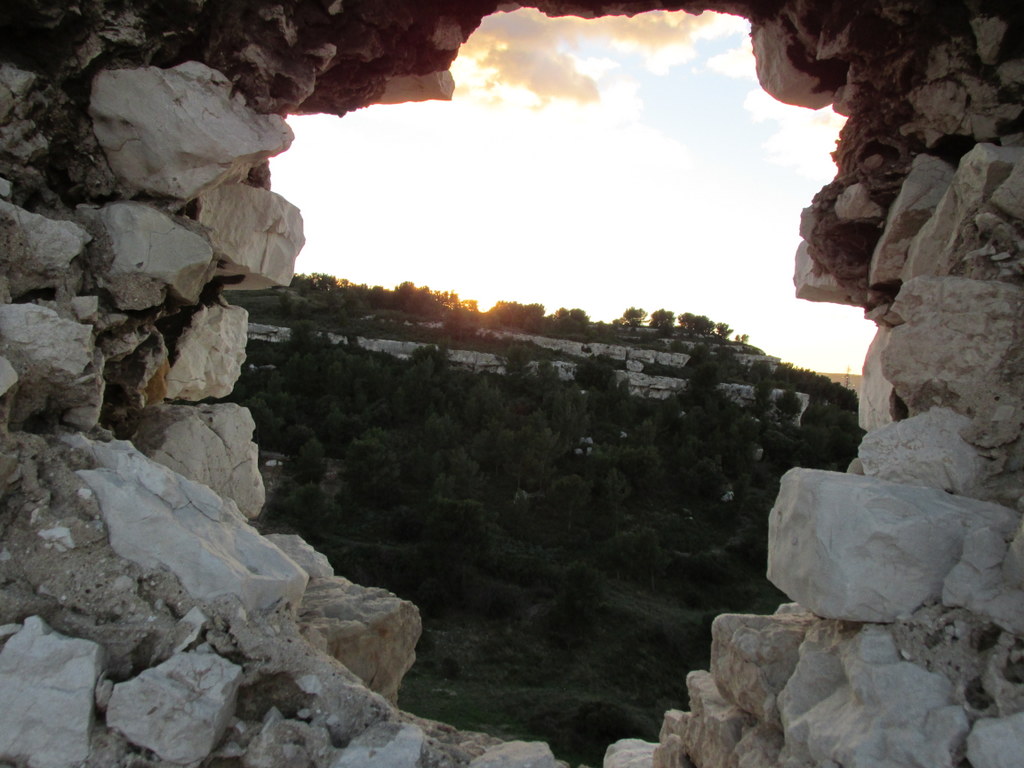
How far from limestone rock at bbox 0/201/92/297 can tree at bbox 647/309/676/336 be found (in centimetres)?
3668

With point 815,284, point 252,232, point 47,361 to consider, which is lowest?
point 47,361

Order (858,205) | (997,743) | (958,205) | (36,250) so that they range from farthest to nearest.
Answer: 1. (858,205)
2. (958,205)
3. (36,250)
4. (997,743)

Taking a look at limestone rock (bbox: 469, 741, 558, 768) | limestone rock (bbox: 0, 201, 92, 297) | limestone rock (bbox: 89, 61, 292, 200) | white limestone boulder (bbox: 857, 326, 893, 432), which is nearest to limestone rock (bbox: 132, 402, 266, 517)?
limestone rock (bbox: 0, 201, 92, 297)

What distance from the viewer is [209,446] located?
5195 millimetres

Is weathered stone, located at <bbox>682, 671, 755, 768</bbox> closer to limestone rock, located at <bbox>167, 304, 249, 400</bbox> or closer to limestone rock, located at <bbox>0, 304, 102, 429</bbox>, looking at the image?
limestone rock, located at <bbox>0, 304, 102, 429</bbox>

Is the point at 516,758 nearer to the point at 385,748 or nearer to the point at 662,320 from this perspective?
the point at 385,748

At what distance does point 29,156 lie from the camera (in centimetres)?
408

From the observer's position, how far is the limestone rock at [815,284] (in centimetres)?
531

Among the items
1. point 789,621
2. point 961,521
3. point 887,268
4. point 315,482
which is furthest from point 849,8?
point 315,482

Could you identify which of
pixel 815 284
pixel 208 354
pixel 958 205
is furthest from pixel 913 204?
pixel 208 354

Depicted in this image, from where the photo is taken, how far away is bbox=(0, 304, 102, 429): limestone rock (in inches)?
139

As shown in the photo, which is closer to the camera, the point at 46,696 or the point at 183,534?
the point at 46,696

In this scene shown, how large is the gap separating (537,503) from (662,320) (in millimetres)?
23377

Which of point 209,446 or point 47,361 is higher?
point 47,361
